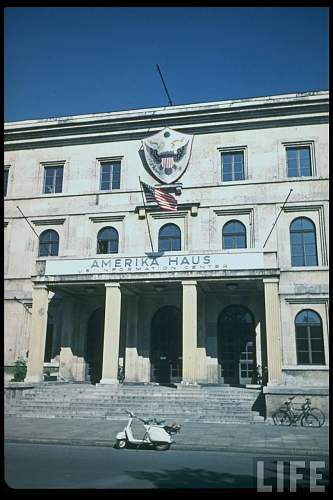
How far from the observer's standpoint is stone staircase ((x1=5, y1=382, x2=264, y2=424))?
16734 millimetres

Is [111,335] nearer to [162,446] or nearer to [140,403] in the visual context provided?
[140,403]

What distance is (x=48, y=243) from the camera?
2586 cm

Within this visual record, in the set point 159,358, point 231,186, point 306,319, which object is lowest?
point 159,358

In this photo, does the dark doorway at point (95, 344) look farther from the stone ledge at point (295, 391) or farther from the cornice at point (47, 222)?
the stone ledge at point (295, 391)

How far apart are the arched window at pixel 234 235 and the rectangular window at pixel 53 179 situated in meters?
10.2

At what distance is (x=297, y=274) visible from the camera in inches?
880

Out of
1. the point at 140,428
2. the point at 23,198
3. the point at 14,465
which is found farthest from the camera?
the point at 23,198

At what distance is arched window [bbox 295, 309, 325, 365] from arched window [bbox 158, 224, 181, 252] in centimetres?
730

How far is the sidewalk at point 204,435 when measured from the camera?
36.9 feet

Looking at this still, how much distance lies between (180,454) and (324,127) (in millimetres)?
19817

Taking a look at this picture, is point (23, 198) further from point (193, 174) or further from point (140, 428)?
point (140, 428)

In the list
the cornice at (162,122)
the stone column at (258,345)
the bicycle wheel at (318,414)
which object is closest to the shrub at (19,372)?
the stone column at (258,345)

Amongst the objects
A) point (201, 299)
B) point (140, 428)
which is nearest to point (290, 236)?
point (201, 299)

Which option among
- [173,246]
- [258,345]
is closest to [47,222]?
[173,246]
